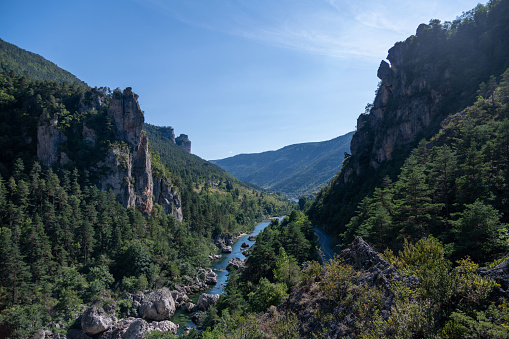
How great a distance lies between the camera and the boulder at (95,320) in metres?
34.5

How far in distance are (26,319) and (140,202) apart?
4489cm

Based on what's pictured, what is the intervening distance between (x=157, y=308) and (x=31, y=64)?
558ft

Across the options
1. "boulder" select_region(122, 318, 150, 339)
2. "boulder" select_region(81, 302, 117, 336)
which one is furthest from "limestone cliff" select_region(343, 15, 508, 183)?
"boulder" select_region(81, 302, 117, 336)

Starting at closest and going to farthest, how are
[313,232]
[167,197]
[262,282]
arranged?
[262,282]
[313,232]
[167,197]

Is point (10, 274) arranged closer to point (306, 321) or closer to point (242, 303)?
point (242, 303)

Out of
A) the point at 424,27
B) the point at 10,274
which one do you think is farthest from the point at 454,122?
the point at 10,274

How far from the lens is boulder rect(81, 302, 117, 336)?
113ft

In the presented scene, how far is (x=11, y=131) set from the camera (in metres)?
60.4

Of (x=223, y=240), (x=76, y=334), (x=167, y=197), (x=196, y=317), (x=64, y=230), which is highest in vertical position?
(x=167, y=197)

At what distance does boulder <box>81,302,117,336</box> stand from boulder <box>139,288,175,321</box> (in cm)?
436

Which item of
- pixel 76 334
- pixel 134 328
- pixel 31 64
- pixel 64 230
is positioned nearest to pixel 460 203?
pixel 134 328

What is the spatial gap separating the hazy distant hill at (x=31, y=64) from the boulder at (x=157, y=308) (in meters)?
127

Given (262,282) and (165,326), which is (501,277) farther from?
(165,326)

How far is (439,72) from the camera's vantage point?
66.8 m
